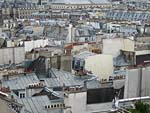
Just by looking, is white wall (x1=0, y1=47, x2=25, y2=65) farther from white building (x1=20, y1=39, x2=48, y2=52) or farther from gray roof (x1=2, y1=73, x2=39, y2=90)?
gray roof (x1=2, y1=73, x2=39, y2=90)

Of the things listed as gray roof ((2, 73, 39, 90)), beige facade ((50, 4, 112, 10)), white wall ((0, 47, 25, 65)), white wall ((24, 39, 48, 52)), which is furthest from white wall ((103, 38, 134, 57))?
beige facade ((50, 4, 112, 10))

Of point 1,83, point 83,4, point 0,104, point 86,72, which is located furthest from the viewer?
point 83,4

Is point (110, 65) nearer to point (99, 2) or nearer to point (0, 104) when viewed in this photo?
point (0, 104)

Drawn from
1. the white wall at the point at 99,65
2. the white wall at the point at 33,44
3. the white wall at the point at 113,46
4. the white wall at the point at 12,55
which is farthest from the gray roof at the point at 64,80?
the white wall at the point at 33,44

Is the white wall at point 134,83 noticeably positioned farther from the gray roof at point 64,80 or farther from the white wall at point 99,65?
the white wall at point 99,65

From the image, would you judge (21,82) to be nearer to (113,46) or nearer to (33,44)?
(113,46)

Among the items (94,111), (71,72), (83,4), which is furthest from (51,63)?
(83,4)
